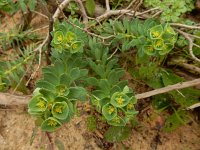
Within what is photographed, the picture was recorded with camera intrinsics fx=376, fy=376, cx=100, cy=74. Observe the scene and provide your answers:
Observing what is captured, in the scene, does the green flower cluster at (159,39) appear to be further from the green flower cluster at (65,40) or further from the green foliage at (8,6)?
the green foliage at (8,6)

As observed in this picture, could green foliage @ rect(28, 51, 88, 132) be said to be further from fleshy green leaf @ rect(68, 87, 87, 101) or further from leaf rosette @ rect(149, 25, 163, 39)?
leaf rosette @ rect(149, 25, 163, 39)

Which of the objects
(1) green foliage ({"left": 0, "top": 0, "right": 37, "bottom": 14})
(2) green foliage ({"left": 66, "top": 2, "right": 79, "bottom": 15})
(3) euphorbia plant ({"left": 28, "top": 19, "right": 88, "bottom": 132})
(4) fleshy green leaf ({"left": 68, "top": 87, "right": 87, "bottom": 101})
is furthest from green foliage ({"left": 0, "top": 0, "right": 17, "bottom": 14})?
(4) fleshy green leaf ({"left": 68, "top": 87, "right": 87, "bottom": 101})

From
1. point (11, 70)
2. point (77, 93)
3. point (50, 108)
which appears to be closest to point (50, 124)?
point (50, 108)

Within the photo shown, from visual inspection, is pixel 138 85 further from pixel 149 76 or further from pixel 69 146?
pixel 69 146

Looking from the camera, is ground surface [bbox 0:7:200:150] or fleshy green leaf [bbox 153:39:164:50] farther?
ground surface [bbox 0:7:200:150]

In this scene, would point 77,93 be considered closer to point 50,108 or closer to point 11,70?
point 50,108


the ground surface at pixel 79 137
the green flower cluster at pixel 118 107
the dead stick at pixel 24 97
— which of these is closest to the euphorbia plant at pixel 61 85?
the green flower cluster at pixel 118 107
